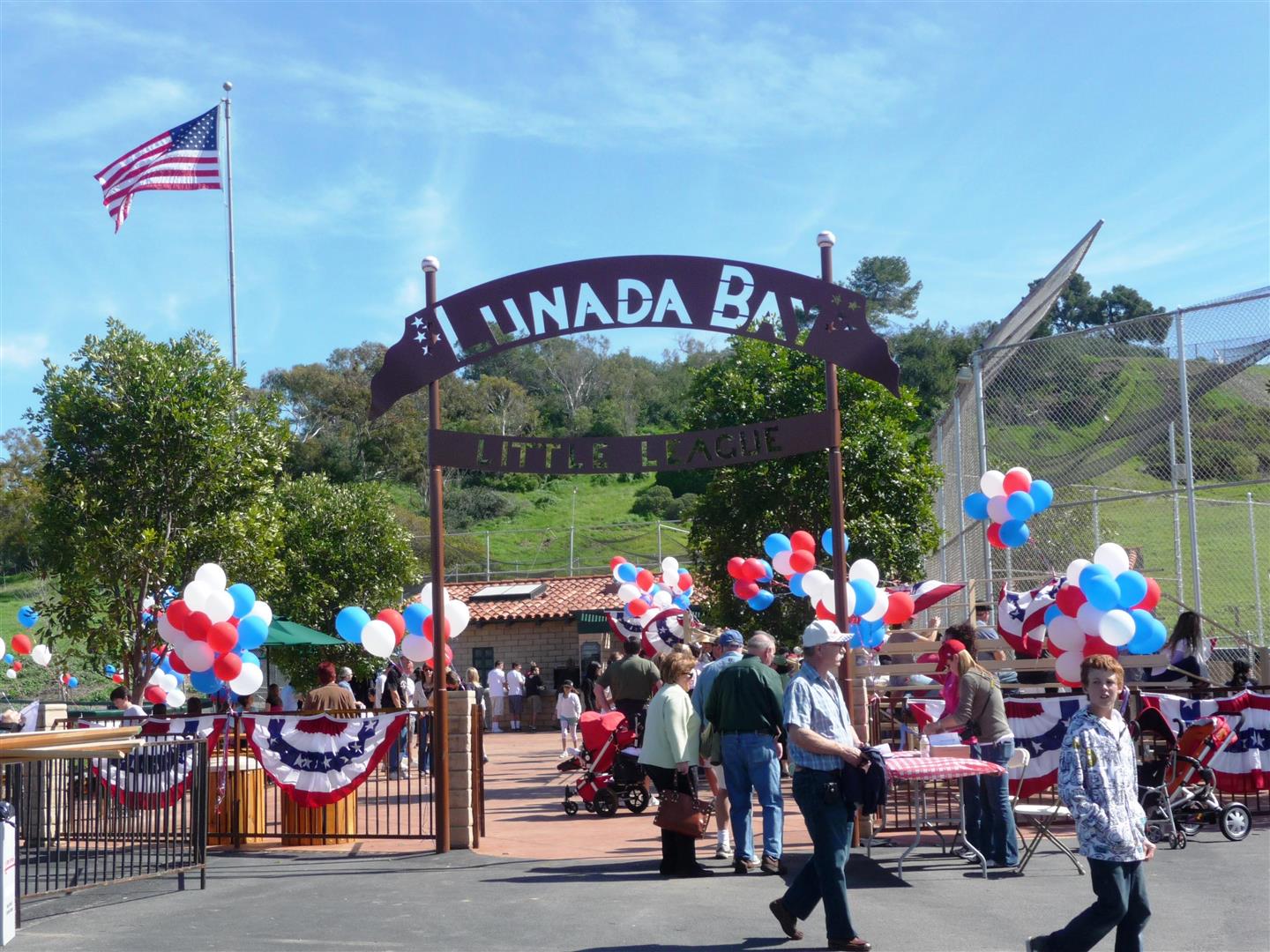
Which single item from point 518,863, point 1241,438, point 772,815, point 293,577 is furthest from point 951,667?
point 293,577

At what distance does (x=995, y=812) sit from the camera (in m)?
8.52

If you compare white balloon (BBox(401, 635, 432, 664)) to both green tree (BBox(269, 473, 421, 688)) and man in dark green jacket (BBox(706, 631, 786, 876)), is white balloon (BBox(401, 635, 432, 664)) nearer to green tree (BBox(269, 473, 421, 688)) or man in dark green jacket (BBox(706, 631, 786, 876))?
man in dark green jacket (BBox(706, 631, 786, 876))

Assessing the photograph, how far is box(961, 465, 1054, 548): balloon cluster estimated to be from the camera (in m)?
13.5

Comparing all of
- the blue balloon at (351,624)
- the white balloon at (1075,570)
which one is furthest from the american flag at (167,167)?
the white balloon at (1075,570)

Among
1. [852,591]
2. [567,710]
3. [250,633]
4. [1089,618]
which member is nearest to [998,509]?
[852,591]

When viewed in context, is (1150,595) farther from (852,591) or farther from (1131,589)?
(852,591)

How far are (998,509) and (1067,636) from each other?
2.65 metres

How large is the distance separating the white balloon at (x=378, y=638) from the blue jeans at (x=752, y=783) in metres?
6.55

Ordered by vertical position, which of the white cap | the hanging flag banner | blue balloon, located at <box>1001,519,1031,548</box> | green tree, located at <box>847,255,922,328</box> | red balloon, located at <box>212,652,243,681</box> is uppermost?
green tree, located at <box>847,255,922,328</box>

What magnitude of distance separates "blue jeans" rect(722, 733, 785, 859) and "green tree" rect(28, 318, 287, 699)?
12229mm

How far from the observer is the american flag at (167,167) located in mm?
23062

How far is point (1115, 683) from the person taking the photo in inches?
213

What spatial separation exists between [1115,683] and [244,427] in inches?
651

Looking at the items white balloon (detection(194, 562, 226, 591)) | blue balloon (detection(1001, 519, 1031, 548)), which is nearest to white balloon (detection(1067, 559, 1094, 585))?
blue balloon (detection(1001, 519, 1031, 548))
